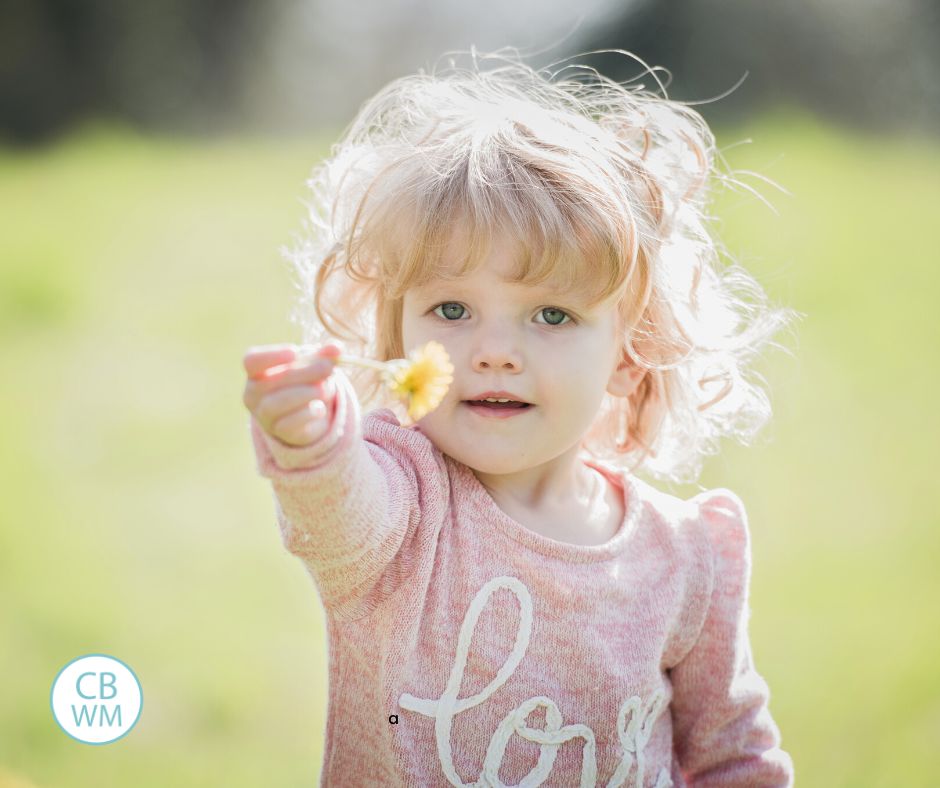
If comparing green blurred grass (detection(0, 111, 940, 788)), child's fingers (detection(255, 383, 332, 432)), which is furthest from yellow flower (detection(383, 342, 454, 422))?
green blurred grass (detection(0, 111, 940, 788))

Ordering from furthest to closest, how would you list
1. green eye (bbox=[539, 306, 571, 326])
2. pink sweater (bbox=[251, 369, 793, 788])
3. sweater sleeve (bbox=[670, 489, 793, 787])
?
sweater sleeve (bbox=[670, 489, 793, 787]), green eye (bbox=[539, 306, 571, 326]), pink sweater (bbox=[251, 369, 793, 788])

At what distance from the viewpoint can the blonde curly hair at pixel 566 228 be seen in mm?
1525

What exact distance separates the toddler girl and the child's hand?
1.7 inches

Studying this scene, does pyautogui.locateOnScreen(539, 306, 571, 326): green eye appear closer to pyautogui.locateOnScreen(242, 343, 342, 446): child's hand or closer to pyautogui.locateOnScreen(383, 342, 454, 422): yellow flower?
pyautogui.locateOnScreen(383, 342, 454, 422): yellow flower

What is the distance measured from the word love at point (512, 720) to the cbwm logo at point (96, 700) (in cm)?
69

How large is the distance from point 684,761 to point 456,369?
28.0 inches

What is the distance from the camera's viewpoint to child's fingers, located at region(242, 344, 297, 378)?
1196 mm

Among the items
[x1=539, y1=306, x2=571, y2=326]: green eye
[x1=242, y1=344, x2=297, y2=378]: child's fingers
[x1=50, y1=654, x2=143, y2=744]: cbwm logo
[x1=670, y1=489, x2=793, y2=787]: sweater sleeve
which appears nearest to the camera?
[x1=242, y1=344, x2=297, y2=378]: child's fingers

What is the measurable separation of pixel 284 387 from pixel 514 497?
498 mm

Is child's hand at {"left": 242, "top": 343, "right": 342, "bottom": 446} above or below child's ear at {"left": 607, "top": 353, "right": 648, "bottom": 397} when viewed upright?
below

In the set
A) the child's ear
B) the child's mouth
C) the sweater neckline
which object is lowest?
the sweater neckline

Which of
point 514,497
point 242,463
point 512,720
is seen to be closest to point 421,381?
point 514,497

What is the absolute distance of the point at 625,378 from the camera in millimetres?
1751

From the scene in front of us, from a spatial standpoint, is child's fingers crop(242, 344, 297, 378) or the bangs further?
the bangs
